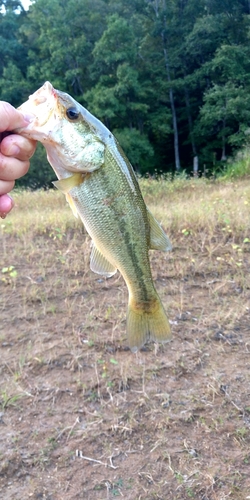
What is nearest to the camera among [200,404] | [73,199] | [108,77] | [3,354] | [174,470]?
[73,199]

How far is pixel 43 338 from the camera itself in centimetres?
371

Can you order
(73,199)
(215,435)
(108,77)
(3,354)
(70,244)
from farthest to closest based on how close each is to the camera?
(108,77), (70,244), (3,354), (215,435), (73,199)

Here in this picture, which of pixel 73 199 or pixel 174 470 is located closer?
pixel 73 199

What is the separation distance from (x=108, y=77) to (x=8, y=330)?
24.9m

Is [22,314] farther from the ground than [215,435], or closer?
farther from the ground

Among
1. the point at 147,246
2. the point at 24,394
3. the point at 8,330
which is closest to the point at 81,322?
the point at 8,330

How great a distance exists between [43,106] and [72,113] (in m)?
0.11

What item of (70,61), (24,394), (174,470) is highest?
(70,61)

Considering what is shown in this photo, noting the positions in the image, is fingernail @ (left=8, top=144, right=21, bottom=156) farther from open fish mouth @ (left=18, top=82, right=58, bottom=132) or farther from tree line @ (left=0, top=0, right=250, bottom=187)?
tree line @ (left=0, top=0, right=250, bottom=187)

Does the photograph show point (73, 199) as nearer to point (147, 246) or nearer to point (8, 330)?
point (147, 246)

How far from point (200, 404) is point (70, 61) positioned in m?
28.2

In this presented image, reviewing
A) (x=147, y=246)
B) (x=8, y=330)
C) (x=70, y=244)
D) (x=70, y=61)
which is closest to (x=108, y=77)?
(x=70, y=61)

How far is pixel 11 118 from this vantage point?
1.48 m

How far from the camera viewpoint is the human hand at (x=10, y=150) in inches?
58.9
